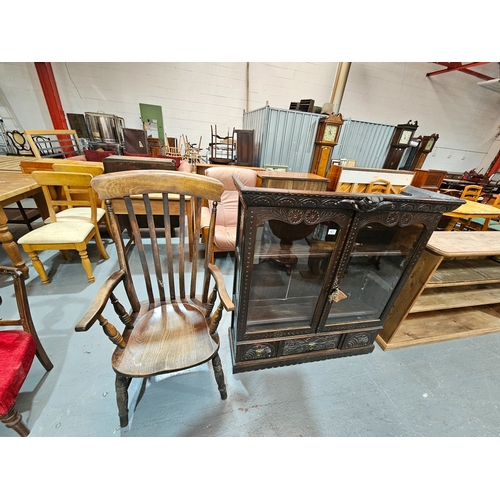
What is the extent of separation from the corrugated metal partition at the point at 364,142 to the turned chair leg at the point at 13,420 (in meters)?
5.25

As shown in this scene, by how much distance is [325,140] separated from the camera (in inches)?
143

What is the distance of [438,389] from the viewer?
4.38 feet

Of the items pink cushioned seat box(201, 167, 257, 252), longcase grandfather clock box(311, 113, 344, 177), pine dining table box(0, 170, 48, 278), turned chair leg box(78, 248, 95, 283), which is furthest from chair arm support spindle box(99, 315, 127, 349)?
longcase grandfather clock box(311, 113, 344, 177)

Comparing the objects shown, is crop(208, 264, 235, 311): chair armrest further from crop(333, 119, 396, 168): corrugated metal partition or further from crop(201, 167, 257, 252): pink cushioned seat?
crop(333, 119, 396, 168): corrugated metal partition

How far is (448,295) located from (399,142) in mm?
4048

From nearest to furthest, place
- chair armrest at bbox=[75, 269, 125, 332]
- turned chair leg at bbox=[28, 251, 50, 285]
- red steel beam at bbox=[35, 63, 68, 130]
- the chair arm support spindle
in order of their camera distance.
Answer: chair armrest at bbox=[75, 269, 125, 332]
the chair arm support spindle
turned chair leg at bbox=[28, 251, 50, 285]
red steel beam at bbox=[35, 63, 68, 130]

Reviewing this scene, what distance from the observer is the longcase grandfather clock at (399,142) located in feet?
13.6

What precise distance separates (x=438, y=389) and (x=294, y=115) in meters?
3.94

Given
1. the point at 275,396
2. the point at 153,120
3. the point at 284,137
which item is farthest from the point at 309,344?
the point at 153,120

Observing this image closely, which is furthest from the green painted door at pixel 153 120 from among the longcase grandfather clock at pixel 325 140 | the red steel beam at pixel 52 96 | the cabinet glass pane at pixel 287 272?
the cabinet glass pane at pixel 287 272

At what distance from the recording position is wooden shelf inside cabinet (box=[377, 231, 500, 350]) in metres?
1.31

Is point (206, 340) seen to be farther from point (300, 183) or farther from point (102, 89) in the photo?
point (102, 89)

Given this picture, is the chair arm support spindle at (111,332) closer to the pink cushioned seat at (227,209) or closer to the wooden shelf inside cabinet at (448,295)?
the pink cushioned seat at (227,209)

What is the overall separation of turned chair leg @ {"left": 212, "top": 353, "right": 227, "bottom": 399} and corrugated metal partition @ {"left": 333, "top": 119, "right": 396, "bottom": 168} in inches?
183
